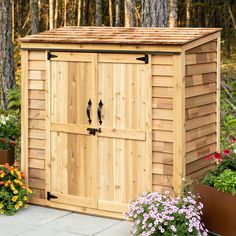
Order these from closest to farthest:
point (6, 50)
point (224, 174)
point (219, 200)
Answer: point (219, 200) < point (224, 174) < point (6, 50)

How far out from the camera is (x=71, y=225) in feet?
23.7

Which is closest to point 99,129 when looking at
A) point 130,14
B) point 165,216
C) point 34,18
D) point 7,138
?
point 165,216

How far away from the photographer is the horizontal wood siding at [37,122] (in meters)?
7.95

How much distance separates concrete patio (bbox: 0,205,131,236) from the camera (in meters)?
6.92

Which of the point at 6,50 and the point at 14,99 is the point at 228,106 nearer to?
the point at 14,99

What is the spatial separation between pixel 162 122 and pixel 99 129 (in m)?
0.81

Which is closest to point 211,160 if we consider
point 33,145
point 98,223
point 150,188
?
point 150,188

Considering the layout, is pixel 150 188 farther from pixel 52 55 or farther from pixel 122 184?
pixel 52 55

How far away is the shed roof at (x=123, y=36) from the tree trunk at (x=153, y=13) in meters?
1.90

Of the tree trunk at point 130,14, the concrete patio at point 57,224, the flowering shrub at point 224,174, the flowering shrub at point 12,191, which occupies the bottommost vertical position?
the concrete patio at point 57,224

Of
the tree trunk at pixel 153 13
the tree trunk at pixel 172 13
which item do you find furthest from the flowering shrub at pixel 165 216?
the tree trunk at pixel 172 13

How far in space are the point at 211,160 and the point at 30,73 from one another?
2.44 m

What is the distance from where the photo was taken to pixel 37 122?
8.03 metres

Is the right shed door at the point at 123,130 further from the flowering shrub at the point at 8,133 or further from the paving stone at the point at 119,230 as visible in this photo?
the flowering shrub at the point at 8,133
